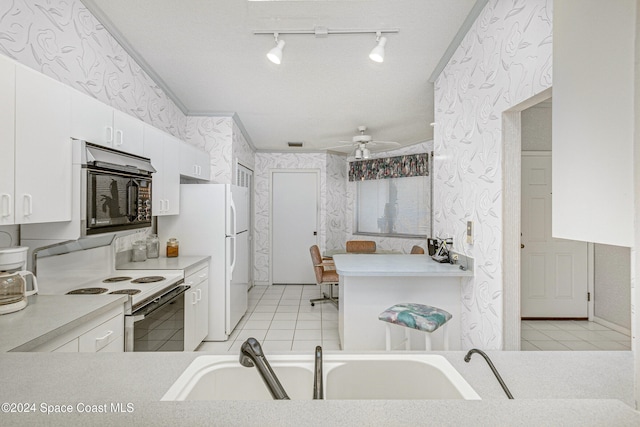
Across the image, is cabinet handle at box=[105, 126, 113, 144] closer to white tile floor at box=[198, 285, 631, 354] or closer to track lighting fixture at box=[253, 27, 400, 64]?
track lighting fixture at box=[253, 27, 400, 64]

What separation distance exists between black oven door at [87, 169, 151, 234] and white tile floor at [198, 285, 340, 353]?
1.31 metres

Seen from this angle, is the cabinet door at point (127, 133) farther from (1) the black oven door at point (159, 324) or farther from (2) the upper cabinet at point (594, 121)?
(2) the upper cabinet at point (594, 121)

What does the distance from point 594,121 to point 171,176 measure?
298cm

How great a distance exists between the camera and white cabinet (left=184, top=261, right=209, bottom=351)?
2645mm

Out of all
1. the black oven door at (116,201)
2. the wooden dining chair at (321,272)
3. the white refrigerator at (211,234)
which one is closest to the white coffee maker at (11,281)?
the black oven door at (116,201)

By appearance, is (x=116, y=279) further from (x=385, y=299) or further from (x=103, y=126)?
(x=385, y=299)

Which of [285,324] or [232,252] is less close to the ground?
[232,252]

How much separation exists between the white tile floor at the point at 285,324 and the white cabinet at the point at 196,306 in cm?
26

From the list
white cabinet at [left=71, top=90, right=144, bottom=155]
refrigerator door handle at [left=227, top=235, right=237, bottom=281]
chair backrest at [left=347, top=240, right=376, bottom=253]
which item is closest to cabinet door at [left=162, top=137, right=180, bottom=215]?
white cabinet at [left=71, top=90, right=144, bottom=155]

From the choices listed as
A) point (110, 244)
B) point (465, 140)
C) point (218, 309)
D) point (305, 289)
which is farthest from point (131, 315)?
point (305, 289)

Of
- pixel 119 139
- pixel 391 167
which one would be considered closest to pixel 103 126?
pixel 119 139

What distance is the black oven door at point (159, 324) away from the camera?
1.83 meters

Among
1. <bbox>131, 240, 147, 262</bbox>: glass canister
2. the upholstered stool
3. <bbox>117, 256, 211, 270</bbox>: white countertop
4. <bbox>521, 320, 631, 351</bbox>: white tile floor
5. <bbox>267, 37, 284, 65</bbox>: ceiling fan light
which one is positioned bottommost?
<bbox>521, 320, 631, 351</bbox>: white tile floor

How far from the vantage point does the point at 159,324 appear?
2.09 metres
